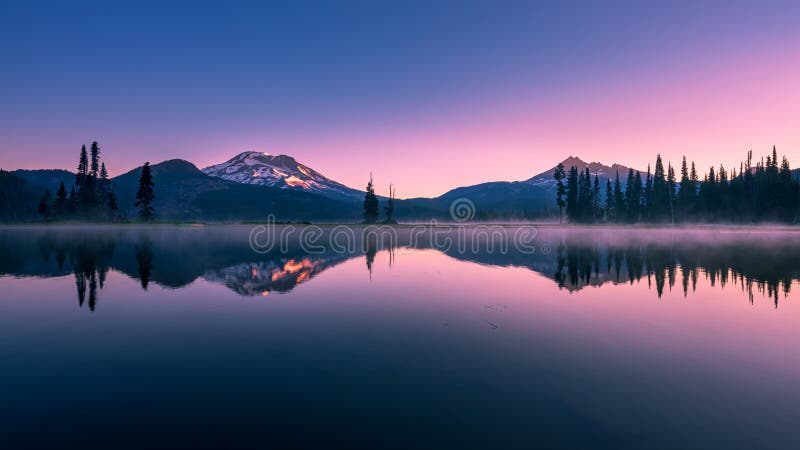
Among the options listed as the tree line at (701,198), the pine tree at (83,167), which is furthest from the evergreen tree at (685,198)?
the pine tree at (83,167)

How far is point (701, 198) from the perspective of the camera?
144m

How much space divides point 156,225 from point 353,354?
128049mm

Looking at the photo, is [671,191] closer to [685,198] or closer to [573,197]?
[685,198]

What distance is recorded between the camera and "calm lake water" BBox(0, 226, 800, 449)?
23.6 feet

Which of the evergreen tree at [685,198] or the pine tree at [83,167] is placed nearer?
the pine tree at [83,167]

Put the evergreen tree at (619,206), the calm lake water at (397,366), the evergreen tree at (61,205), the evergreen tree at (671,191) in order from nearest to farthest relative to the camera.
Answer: the calm lake water at (397,366) → the evergreen tree at (61,205) → the evergreen tree at (671,191) → the evergreen tree at (619,206)

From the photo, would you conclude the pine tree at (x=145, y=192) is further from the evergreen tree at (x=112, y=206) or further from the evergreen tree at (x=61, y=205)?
the evergreen tree at (x=61, y=205)

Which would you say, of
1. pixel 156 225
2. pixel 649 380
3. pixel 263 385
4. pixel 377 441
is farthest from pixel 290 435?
pixel 156 225

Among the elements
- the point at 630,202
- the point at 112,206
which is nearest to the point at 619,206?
the point at 630,202

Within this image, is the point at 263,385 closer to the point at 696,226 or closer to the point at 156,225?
the point at 156,225

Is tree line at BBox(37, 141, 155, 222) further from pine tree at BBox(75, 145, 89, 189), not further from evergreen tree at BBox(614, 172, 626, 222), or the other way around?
evergreen tree at BBox(614, 172, 626, 222)

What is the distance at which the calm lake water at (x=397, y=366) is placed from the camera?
7.20 m

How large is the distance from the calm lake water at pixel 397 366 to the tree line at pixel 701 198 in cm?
13739

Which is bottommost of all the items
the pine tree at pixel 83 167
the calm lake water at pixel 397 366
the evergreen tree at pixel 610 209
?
the calm lake water at pixel 397 366
